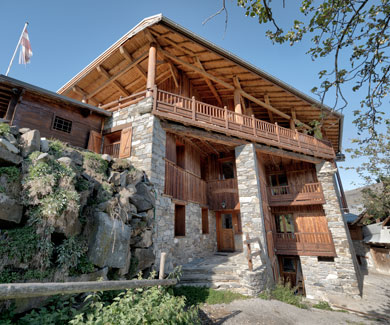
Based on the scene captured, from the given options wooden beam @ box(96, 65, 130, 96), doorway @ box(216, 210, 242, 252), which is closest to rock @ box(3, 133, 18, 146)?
wooden beam @ box(96, 65, 130, 96)

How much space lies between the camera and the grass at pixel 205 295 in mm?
5688

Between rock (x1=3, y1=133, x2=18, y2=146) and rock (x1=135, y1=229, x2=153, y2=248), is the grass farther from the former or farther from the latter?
rock (x1=3, y1=133, x2=18, y2=146)

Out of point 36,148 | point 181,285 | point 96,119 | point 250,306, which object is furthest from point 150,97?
point 250,306

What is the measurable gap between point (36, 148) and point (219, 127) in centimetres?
681

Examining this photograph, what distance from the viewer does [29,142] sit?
443cm

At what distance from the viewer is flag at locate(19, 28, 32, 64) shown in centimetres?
966

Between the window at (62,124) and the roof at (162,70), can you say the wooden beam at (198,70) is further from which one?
the window at (62,124)

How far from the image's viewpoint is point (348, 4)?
2959 mm

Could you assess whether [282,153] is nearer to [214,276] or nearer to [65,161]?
[214,276]

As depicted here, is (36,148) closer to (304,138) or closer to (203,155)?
(203,155)

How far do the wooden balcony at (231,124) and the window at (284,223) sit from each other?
4.53 m

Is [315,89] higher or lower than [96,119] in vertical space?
lower

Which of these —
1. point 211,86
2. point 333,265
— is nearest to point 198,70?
point 211,86

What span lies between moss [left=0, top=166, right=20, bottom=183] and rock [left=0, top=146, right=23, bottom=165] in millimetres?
127
